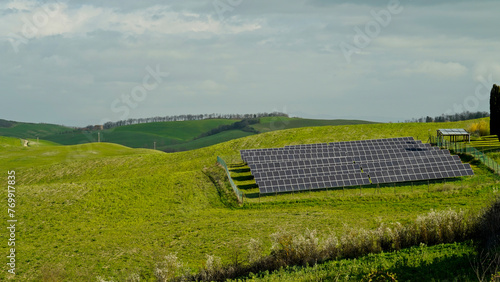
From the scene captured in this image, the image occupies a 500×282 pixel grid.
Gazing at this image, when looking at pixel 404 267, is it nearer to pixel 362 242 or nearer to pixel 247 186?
pixel 362 242

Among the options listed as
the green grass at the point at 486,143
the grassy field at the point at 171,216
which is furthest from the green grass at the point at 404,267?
the green grass at the point at 486,143

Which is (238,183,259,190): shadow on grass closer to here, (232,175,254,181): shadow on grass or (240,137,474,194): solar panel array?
(240,137,474,194): solar panel array

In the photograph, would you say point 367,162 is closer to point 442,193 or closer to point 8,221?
point 442,193

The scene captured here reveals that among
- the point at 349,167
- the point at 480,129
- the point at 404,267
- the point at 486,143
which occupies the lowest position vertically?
the point at 404,267

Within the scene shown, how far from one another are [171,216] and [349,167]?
20.4 metres

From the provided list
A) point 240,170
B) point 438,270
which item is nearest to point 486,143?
point 240,170

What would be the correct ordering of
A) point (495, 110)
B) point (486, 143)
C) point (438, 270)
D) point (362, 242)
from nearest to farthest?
point (438, 270)
point (362, 242)
point (495, 110)
point (486, 143)

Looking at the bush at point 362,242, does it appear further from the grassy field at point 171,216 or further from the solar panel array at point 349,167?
the solar panel array at point 349,167

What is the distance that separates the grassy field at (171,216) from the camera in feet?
92.6

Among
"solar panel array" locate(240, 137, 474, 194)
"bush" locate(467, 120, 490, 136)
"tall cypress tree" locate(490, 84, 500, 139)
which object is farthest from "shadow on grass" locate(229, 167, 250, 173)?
"bush" locate(467, 120, 490, 136)

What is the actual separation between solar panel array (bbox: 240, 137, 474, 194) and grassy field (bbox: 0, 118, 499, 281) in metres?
1.47

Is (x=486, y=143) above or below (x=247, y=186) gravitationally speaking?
above

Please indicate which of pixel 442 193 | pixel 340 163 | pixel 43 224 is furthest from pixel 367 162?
pixel 43 224

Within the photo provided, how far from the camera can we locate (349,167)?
160 feet
